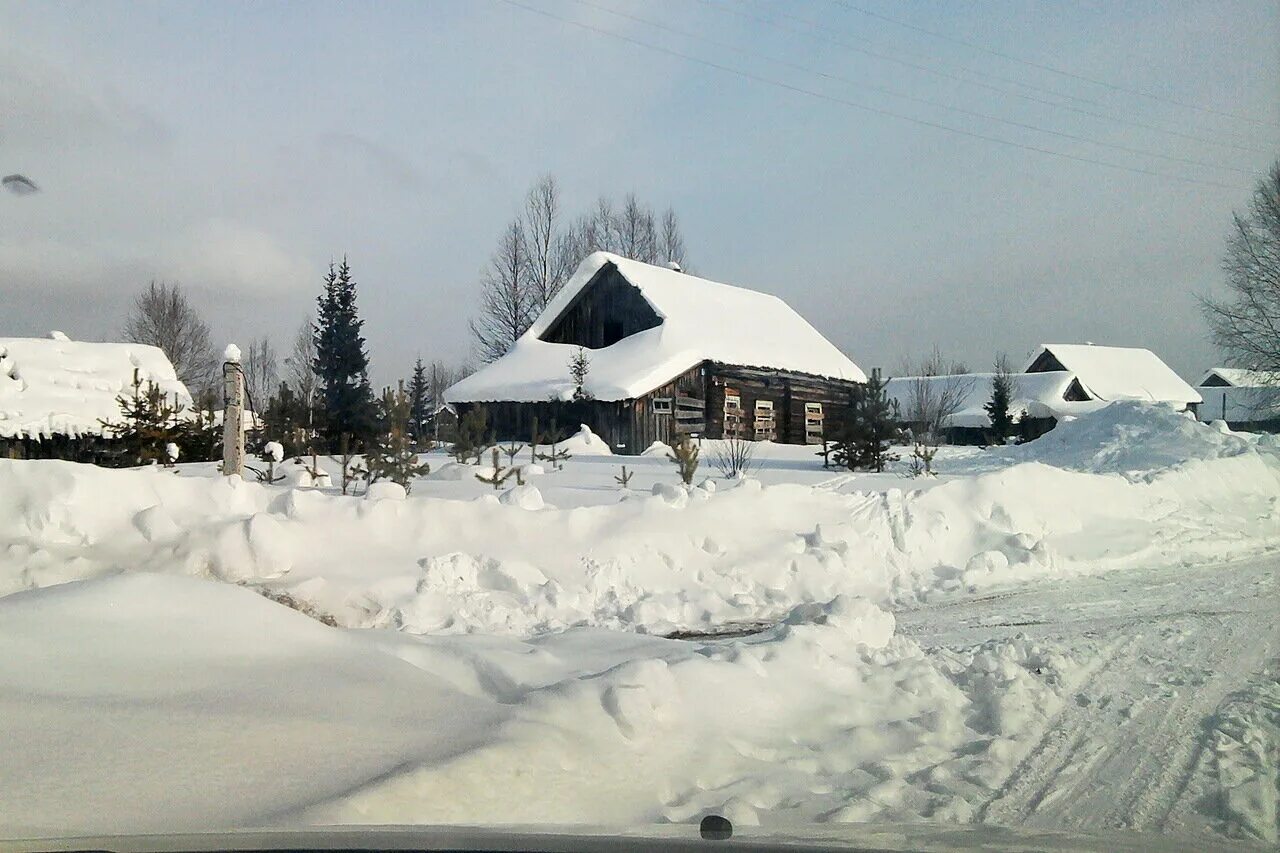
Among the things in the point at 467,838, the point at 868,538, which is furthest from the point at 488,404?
the point at 467,838

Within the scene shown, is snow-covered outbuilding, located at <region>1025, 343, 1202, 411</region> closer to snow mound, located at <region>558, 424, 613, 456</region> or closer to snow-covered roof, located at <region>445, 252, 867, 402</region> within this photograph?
snow-covered roof, located at <region>445, 252, 867, 402</region>

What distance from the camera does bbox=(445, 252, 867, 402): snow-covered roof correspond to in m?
27.8

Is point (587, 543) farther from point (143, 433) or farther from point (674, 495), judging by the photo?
point (143, 433)

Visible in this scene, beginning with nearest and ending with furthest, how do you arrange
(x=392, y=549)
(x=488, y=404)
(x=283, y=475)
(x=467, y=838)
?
(x=467, y=838) < (x=392, y=549) < (x=283, y=475) < (x=488, y=404)

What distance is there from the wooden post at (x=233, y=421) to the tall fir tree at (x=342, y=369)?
7.13 meters

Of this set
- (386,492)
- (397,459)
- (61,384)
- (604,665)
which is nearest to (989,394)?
(61,384)

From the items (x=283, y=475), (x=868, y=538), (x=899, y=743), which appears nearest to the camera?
(x=899, y=743)

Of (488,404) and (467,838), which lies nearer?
(467,838)

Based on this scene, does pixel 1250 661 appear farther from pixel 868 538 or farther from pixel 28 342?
pixel 28 342

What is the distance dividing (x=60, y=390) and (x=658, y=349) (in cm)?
1671

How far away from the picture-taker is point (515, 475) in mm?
14641

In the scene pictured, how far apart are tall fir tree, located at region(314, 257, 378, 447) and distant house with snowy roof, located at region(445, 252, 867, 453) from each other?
614 cm

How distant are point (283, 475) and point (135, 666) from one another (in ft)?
32.7

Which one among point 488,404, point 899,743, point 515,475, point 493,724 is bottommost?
point 899,743
